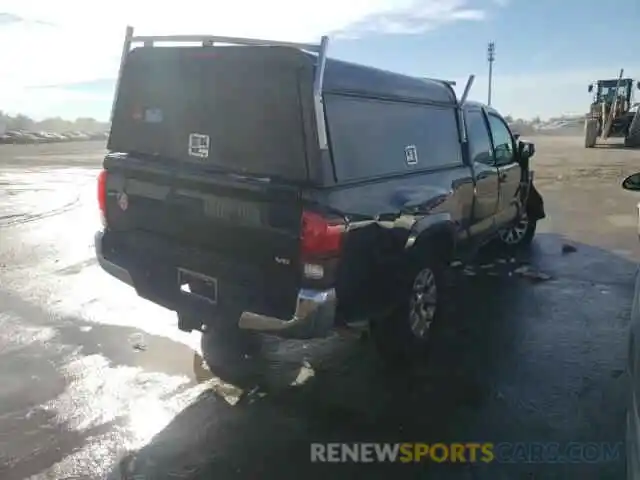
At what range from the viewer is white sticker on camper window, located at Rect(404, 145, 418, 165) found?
4398 mm

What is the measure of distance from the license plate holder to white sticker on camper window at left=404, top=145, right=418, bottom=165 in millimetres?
1776

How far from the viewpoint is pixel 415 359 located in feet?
14.7

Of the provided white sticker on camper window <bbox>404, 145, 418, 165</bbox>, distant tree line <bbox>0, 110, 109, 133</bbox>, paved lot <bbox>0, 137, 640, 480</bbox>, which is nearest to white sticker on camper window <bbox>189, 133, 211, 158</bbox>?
white sticker on camper window <bbox>404, 145, 418, 165</bbox>

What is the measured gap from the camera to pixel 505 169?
6.51 meters

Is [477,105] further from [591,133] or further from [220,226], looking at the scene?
[591,133]

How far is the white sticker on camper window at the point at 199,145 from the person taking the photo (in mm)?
3793

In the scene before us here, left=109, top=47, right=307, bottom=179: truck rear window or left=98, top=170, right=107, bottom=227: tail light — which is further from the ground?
left=109, top=47, right=307, bottom=179: truck rear window

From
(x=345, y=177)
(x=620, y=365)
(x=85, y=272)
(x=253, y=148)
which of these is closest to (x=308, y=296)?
(x=345, y=177)

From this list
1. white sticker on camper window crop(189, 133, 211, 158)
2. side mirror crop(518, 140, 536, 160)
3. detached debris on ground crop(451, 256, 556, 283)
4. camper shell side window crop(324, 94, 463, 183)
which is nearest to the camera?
camper shell side window crop(324, 94, 463, 183)

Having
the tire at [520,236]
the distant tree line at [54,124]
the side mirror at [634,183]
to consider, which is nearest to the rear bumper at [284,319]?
the side mirror at [634,183]

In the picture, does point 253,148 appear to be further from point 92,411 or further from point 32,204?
point 32,204

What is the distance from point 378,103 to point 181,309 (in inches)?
78.9

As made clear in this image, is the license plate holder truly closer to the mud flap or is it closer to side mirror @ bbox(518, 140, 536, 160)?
side mirror @ bbox(518, 140, 536, 160)

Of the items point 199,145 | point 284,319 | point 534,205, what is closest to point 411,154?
point 199,145
